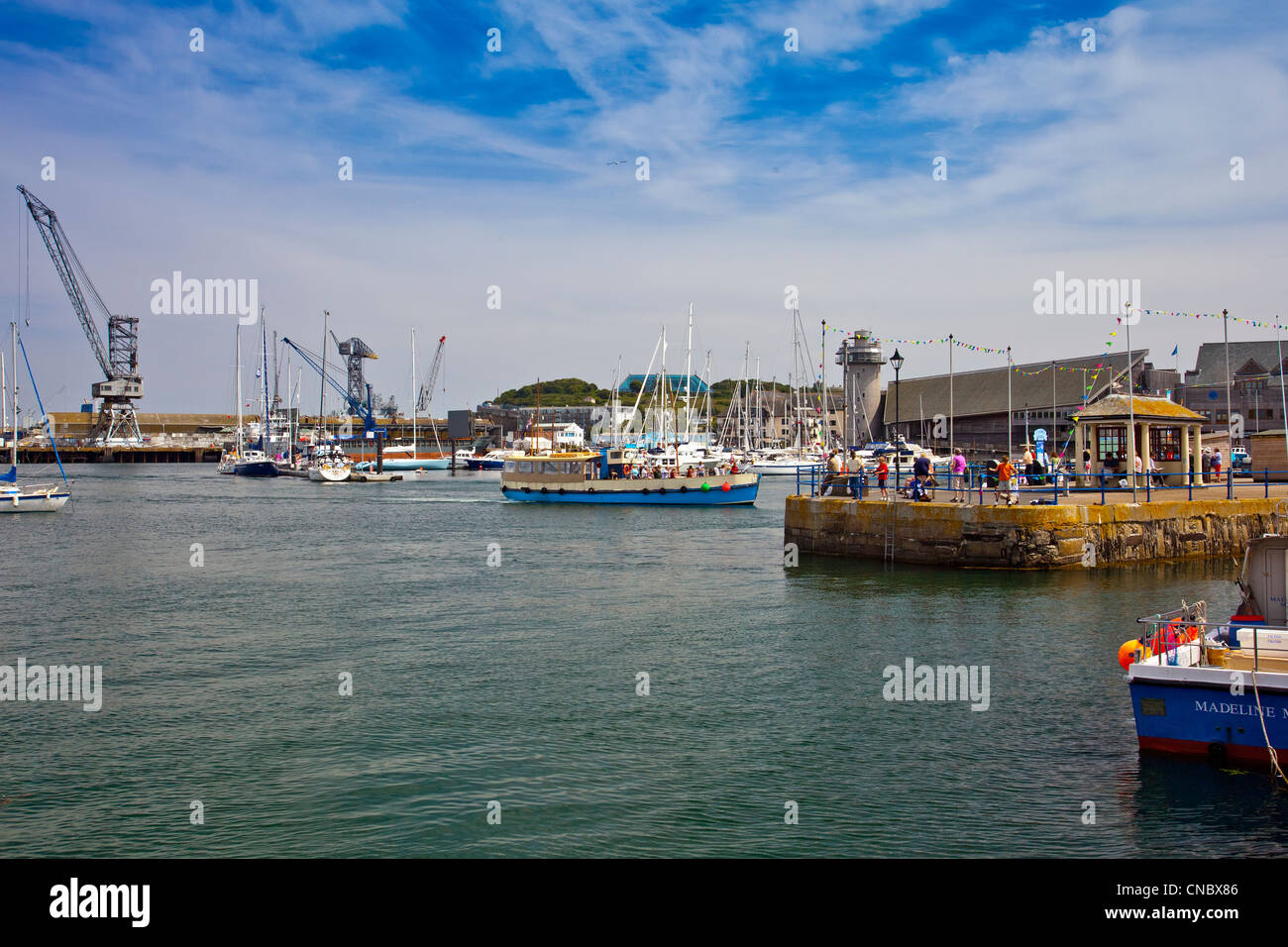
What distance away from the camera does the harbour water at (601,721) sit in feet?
35.3

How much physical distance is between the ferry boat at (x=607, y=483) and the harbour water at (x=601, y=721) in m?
31.1

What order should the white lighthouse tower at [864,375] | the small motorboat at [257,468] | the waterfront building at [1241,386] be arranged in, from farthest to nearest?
the white lighthouse tower at [864,375], the small motorboat at [257,468], the waterfront building at [1241,386]

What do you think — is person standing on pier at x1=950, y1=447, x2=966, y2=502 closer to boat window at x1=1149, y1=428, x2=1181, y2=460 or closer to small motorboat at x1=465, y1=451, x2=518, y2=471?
boat window at x1=1149, y1=428, x2=1181, y2=460

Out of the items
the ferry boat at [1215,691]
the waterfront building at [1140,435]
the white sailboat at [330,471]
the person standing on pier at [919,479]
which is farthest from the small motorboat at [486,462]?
the ferry boat at [1215,691]

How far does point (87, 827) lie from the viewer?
11.1 meters

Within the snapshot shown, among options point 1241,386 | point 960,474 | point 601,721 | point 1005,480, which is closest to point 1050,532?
point 1005,480

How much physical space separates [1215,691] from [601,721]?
8089mm

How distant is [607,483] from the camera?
64.3 metres

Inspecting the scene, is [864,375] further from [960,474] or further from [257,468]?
[960,474]

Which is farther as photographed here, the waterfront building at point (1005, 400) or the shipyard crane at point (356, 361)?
the shipyard crane at point (356, 361)

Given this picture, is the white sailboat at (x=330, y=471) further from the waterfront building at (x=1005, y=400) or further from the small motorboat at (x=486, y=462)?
the waterfront building at (x=1005, y=400)
